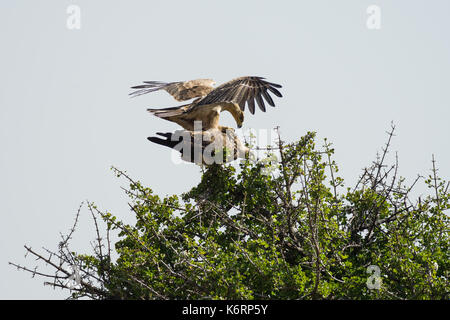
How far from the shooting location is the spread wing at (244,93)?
7.96m

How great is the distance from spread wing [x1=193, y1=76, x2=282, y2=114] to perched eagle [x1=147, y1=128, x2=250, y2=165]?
16.3 inches

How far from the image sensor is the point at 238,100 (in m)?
8.17

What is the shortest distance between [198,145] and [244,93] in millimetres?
1098

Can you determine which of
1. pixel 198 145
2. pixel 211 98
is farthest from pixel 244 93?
pixel 198 145

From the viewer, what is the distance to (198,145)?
766cm

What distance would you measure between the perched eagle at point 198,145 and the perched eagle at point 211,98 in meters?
0.24

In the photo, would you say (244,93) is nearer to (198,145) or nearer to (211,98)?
(211,98)

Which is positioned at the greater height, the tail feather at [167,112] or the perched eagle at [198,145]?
the tail feather at [167,112]

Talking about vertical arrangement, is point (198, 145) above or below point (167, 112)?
below

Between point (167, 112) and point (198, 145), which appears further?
point (167, 112)

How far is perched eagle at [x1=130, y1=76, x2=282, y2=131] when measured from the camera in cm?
792
